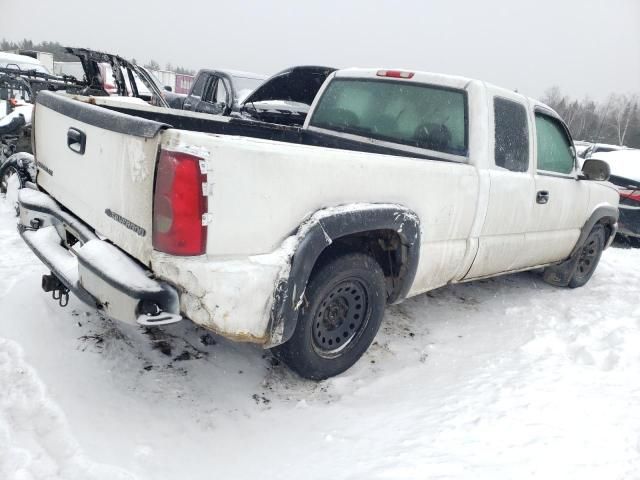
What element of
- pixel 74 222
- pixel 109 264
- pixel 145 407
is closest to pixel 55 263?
pixel 74 222

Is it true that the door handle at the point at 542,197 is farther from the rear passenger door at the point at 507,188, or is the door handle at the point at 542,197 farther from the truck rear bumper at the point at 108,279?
the truck rear bumper at the point at 108,279

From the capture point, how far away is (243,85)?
9117mm

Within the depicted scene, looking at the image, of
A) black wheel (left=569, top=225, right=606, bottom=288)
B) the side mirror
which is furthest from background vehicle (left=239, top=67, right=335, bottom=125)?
black wheel (left=569, top=225, right=606, bottom=288)

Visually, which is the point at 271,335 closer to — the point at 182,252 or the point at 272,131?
the point at 182,252

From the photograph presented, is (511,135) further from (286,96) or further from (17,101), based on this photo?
(17,101)

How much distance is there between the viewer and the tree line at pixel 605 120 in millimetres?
51947

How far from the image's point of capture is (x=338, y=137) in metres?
4.14

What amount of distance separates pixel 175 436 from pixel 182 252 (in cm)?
95

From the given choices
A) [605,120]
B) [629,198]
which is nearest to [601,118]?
[605,120]

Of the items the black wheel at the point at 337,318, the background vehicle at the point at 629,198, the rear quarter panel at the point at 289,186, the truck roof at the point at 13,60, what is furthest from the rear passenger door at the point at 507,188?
the truck roof at the point at 13,60

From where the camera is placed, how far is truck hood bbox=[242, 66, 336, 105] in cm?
647

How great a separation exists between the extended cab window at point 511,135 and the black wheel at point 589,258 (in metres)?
1.89

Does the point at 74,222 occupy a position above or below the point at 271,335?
above

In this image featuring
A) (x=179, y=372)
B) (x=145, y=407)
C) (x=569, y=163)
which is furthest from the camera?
(x=569, y=163)
